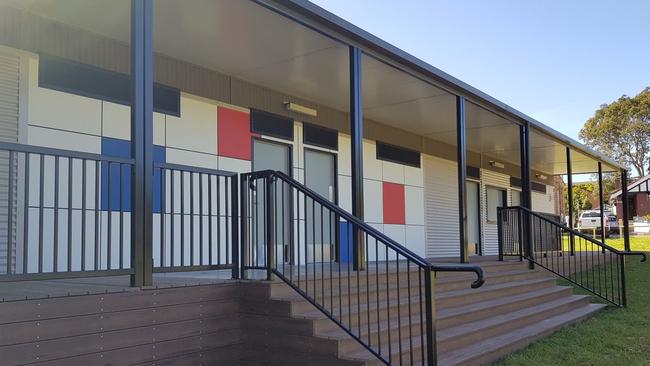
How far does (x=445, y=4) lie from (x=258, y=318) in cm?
1127

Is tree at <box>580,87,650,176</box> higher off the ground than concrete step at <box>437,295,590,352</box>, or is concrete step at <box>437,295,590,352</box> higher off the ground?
tree at <box>580,87,650,176</box>

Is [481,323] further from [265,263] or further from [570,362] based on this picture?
[265,263]

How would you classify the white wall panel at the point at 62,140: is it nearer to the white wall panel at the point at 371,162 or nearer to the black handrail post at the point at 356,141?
the black handrail post at the point at 356,141

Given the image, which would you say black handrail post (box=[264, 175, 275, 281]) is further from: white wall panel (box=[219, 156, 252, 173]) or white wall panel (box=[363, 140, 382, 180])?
white wall panel (box=[363, 140, 382, 180])

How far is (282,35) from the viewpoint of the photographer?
6.44m

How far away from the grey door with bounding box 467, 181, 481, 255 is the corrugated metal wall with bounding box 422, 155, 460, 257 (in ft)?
2.29

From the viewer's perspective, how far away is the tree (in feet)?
136

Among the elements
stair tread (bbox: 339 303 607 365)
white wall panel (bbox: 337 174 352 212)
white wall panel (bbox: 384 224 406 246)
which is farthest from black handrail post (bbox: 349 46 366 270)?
white wall panel (bbox: 384 224 406 246)

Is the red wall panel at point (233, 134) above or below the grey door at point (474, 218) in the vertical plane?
above

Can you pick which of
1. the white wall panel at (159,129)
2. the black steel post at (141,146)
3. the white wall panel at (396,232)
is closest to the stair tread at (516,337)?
the black steel post at (141,146)

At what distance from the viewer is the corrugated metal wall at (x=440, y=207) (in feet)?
42.5

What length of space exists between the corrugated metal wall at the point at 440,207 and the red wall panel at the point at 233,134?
5.74 m

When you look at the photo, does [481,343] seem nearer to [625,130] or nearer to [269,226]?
[269,226]

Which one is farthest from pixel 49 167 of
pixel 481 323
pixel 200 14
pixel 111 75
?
pixel 481 323
